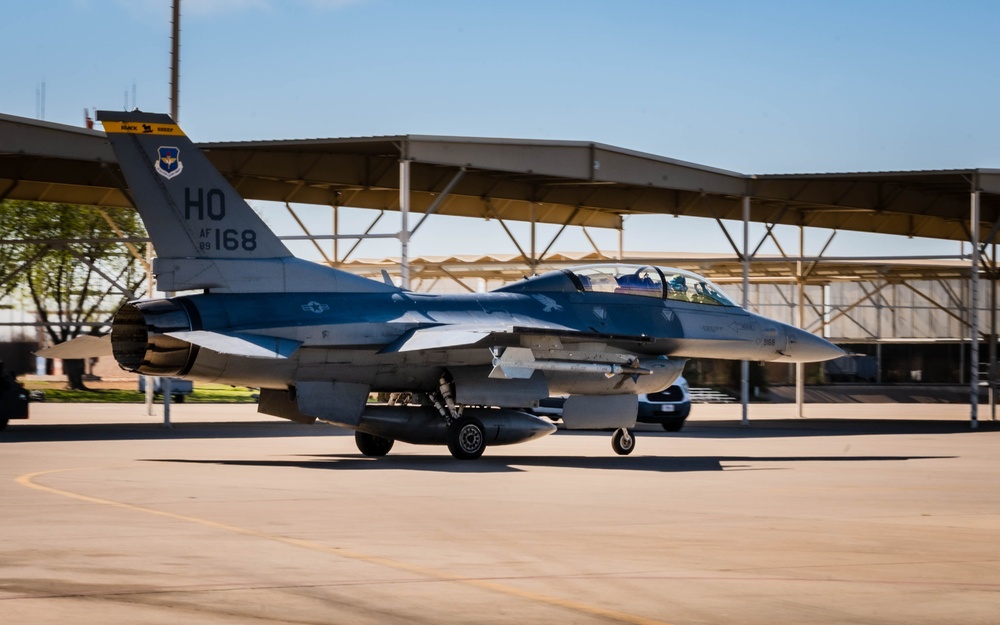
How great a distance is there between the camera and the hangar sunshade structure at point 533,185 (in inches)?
1002

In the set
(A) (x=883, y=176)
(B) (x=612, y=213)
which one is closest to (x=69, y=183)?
(B) (x=612, y=213)

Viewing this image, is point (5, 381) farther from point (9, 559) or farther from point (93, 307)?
point (93, 307)

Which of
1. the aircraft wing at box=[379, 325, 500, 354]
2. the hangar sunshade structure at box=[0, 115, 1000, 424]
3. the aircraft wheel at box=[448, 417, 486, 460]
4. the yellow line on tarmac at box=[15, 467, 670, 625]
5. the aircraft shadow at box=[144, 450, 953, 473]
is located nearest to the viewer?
the yellow line on tarmac at box=[15, 467, 670, 625]

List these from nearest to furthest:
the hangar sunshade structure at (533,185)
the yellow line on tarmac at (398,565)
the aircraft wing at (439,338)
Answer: the yellow line on tarmac at (398,565)
the aircraft wing at (439,338)
the hangar sunshade structure at (533,185)

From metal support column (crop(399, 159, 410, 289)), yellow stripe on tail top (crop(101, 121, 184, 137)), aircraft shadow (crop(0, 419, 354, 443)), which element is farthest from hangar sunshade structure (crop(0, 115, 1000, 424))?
yellow stripe on tail top (crop(101, 121, 184, 137))

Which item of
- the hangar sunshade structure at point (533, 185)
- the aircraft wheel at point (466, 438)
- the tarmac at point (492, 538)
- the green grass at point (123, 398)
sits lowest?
the green grass at point (123, 398)

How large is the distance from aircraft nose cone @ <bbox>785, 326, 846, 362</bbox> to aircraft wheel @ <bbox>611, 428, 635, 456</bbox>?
3.59 meters

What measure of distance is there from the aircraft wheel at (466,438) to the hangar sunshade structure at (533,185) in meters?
7.53

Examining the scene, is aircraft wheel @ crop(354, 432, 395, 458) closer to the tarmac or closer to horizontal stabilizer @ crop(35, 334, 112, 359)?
the tarmac

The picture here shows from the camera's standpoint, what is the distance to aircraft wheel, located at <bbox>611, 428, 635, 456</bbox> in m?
19.6

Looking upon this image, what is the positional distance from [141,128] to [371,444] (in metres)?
6.02

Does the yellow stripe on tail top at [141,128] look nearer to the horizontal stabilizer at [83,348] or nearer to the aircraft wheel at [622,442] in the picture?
the horizontal stabilizer at [83,348]

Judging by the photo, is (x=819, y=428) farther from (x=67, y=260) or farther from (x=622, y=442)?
(x=67, y=260)

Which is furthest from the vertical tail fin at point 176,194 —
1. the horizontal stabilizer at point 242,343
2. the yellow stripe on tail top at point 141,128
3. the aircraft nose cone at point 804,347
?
the aircraft nose cone at point 804,347
